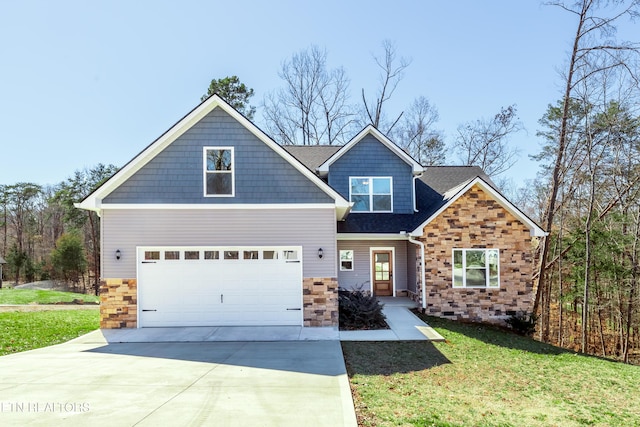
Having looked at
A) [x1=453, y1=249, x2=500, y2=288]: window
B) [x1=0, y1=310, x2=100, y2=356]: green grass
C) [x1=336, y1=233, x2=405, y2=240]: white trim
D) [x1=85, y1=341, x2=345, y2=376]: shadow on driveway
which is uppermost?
[x1=336, y1=233, x2=405, y2=240]: white trim

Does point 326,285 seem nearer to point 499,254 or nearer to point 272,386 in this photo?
point 272,386

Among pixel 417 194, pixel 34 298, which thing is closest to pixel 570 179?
pixel 417 194

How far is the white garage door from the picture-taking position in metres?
10.7

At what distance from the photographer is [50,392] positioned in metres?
5.93

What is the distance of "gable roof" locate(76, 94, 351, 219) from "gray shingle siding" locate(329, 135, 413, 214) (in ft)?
13.5

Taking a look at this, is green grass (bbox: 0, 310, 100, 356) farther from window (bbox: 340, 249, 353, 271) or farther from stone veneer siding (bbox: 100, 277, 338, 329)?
window (bbox: 340, 249, 353, 271)

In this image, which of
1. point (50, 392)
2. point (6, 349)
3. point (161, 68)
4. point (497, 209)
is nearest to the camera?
point (50, 392)

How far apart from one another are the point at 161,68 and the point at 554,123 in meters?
18.2

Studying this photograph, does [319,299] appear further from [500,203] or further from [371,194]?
[500,203]

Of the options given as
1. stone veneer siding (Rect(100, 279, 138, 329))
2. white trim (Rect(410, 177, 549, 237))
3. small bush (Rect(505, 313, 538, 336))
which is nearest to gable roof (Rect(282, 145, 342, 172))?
white trim (Rect(410, 177, 549, 237))

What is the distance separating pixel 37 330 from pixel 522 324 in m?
14.6

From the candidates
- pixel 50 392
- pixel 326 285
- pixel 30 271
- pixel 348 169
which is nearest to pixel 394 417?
pixel 50 392

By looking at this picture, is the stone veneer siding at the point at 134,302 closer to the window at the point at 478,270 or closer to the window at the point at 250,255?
the window at the point at 250,255

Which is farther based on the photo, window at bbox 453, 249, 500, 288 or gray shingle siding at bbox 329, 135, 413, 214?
gray shingle siding at bbox 329, 135, 413, 214
